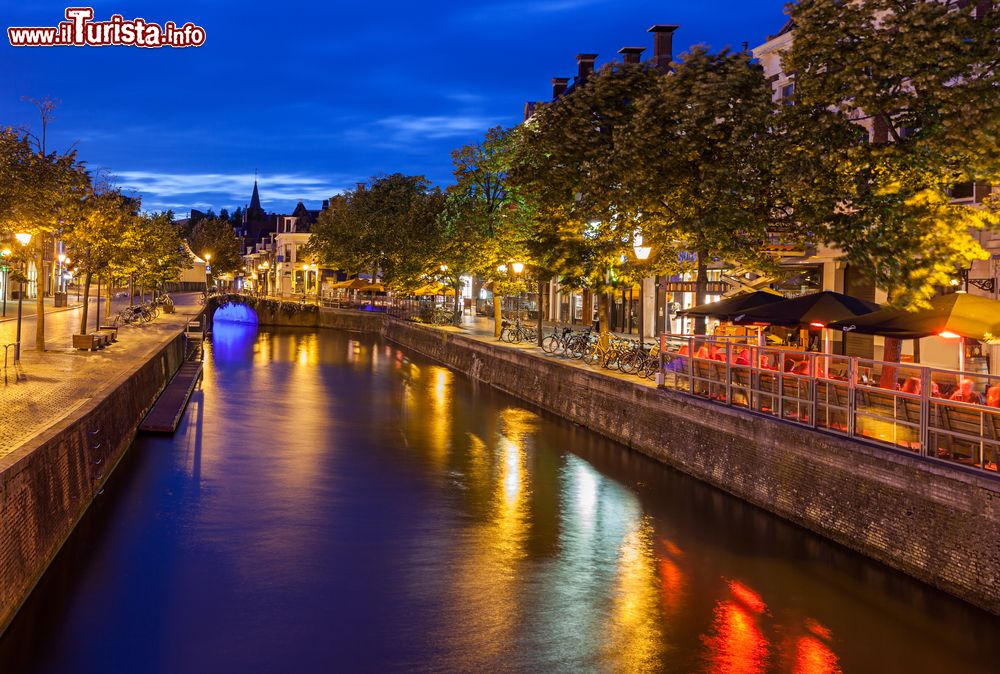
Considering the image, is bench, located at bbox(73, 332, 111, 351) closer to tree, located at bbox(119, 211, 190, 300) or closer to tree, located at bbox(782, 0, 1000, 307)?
tree, located at bbox(119, 211, 190, 300)

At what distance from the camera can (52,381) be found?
2398 centimetres

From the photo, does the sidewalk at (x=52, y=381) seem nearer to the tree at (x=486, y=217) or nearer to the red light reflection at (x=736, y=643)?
the red light reflection at (x=736, y=643)

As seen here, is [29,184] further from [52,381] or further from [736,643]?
[736,643]

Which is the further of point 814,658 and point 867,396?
point 867,396

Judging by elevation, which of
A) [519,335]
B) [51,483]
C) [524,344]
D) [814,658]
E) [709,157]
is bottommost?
[814,658]

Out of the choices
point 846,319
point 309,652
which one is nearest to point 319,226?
point 846,319

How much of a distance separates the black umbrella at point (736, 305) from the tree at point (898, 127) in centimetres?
502

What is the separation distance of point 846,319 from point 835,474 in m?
4.99

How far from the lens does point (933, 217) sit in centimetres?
1970

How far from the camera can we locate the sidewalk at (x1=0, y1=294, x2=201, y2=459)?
679 inches

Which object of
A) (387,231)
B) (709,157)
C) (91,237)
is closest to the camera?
(709,157)

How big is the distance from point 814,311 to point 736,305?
5040 mm

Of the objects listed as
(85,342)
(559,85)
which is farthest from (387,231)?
(85,342)

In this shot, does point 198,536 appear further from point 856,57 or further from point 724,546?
point 856,57
